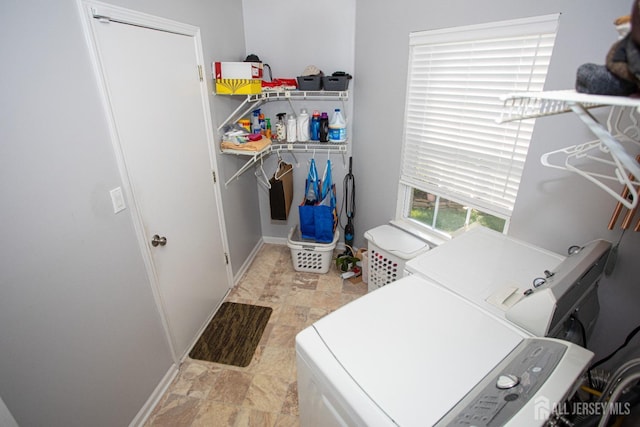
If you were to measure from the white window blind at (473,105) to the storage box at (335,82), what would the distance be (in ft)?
1.86

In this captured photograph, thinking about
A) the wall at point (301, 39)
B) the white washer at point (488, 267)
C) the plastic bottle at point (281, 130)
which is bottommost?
the white washer at point (488, 267)

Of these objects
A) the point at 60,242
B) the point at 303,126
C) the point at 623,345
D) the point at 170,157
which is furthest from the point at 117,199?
the point at 623,345

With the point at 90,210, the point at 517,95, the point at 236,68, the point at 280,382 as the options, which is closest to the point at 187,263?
the point at 90,210

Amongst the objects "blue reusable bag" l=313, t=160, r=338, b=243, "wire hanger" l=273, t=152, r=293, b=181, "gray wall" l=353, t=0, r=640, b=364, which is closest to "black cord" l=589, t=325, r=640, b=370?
"gray wall" l=353, t=0, r=640, b=364

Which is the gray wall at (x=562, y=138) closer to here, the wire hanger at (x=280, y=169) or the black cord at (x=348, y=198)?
the black cord at (x=348, y=198)

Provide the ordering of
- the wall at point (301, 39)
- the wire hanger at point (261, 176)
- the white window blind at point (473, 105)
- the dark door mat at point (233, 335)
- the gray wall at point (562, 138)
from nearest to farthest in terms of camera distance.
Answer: the gray wall at point (562, 138)
the white window blind at point (473, 105)
the dark door mat at point (233, 335)
the wall at point (301, 39)
the wire hanger at point (261, 176)

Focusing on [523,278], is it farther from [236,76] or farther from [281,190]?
[236,76]

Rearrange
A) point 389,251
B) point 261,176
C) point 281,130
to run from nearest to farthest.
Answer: point 389,251 < point 281,130 < point 261,176

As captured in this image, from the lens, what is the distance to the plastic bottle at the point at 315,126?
2.64 m

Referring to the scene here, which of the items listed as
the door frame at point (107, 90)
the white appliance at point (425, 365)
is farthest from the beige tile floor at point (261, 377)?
the white appliance at point (425, 365)

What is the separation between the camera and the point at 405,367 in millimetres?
928

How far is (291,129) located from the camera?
104 inches

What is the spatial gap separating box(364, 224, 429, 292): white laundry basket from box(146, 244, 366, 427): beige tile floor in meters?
0.43

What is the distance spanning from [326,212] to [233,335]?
1.29 metres
